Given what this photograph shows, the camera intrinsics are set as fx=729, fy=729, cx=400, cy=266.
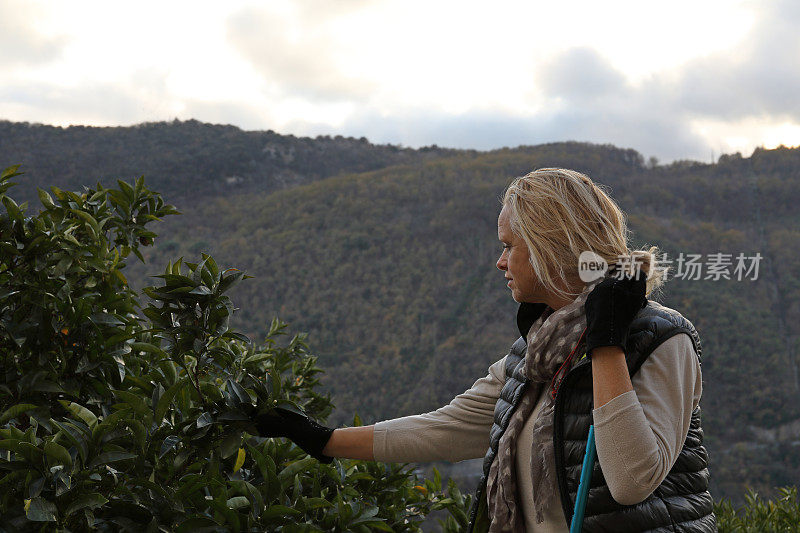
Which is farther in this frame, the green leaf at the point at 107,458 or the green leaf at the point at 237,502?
the green leaf at the point at 237,502

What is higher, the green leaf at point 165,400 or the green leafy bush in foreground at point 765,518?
the green leaf at point 165,400

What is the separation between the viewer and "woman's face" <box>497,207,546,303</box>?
64.7 inches

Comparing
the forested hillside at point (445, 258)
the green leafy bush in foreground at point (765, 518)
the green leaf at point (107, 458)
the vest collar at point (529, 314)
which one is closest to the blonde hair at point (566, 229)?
the vest collar at point (529, 314)

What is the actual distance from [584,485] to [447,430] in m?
0.58

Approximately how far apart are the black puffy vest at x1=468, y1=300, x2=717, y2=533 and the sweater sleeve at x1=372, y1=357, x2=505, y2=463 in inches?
17.1

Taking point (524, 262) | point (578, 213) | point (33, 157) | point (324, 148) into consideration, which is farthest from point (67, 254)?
point (324, 148)

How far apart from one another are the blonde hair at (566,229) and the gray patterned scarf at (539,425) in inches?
3.0

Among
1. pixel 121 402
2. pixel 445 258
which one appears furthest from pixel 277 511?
pixel 445 258

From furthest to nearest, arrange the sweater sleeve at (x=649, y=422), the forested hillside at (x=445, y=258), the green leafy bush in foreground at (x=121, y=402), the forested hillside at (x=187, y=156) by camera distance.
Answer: the forested hillside at (x=187, y=156), the forested hillside at (x=445, y=258), the green leafy bush in foreground at (x=121, y=402), the sweater sleeve at (x=649, y=422)

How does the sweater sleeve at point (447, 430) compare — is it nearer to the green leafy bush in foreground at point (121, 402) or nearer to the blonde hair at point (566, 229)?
the green leafy bush in foreground at point (121, 402)

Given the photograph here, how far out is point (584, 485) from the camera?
1.38 meters

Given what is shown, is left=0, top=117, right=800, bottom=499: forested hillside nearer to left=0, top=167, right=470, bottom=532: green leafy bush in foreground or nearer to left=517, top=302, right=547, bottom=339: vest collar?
left=0, top=167, right=470, bottom=532: green leafy bush in foreground

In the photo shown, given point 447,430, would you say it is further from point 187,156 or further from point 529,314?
point 187,156

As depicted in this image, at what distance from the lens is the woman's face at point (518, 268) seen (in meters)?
1.64
